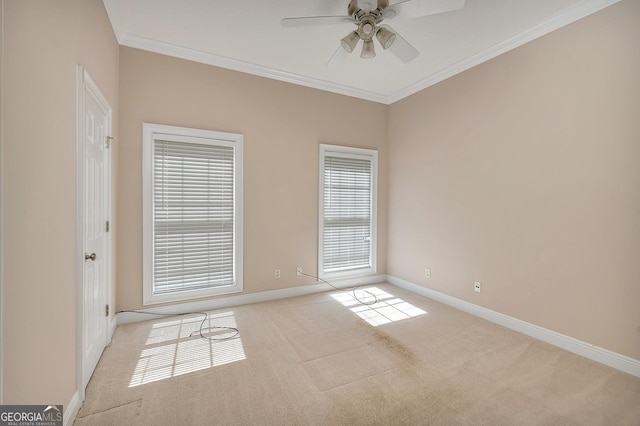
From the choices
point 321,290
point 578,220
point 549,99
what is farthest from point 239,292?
point 549,99

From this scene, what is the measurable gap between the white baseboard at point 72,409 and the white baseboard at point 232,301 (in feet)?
4.43

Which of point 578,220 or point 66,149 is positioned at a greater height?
point 66,149

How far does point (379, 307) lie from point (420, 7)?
123 inches

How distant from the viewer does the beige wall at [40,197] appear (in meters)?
1.13

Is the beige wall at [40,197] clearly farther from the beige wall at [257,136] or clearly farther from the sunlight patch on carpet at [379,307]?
the sunlight patch on carpet at [379,307]

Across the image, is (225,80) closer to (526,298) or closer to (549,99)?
(549,99)

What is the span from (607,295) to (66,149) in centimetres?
409

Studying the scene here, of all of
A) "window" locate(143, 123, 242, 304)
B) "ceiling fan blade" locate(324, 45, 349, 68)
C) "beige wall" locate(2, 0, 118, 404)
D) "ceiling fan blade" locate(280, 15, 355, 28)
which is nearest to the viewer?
"beige wall" locate(2, 0, 118, 404)

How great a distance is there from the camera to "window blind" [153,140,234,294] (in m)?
3.20

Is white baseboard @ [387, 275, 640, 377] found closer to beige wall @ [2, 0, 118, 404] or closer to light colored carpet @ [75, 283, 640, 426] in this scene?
light colored carpet @ [75, 283, 640, 426]

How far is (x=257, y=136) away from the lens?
365 centimetres

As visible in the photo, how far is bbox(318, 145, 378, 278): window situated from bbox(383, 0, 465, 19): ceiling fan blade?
2.16m

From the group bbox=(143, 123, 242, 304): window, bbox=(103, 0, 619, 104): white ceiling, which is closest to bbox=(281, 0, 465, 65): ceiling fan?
bbox=(103, 0, 619, 104): white ceiling

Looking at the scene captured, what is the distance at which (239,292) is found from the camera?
3604 millimetres
